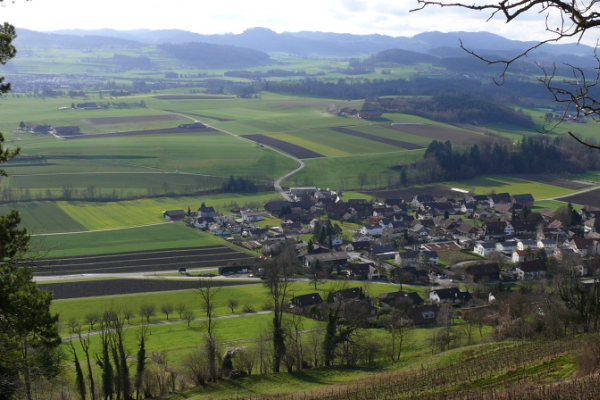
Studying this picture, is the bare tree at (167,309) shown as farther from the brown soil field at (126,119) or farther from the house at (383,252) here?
the brown soil field at (126,119)

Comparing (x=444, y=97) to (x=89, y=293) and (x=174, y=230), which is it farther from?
(x=89, y=293)

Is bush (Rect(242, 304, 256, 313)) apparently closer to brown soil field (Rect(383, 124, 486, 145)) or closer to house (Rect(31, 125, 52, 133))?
brown soil field (Rect(383, 124, 486, 145))

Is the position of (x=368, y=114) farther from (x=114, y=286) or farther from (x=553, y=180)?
(x=114, y=286)

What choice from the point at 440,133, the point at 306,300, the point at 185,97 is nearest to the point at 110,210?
the point at 306,300

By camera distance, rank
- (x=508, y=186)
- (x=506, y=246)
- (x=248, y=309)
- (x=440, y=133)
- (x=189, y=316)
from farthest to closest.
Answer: (x=440, y=133) < (x=508, y=186) < (x=506, y=246) < (x=248, y=309) < (x=189, y=316)

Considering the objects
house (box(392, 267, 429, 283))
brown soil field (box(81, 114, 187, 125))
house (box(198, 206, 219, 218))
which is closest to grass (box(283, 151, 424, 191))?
house (box(198, 206, 219, 218))

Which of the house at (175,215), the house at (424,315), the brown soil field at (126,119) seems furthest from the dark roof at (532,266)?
the brown soil field at (126,119)
